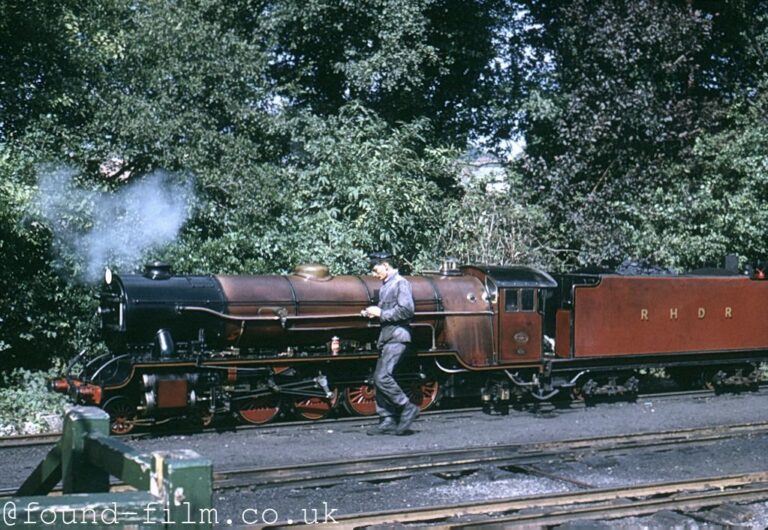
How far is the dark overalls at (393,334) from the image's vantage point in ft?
33.8

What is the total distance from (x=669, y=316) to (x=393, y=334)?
589 cm

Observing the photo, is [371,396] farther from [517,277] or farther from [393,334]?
[517,277]

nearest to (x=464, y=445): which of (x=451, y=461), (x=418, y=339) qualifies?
(x=451, y=461)

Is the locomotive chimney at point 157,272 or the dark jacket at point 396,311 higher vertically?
the locomotive chimney at point 157,272

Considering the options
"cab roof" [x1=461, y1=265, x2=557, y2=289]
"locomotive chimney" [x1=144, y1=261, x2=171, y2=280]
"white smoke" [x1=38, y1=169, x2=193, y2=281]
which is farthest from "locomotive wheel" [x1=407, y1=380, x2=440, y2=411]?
"white smoke" [x1=38, y1=169, x2=193, y2=281]

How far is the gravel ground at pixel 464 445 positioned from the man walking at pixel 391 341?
275 mm

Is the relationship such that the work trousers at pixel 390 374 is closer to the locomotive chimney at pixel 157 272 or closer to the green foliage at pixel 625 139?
the locomotive chimney at pixel 157 272

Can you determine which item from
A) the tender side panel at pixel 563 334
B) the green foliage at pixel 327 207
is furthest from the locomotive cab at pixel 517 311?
the green foliage at pixel 327 207

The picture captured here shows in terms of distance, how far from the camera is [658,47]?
19734 millimetres

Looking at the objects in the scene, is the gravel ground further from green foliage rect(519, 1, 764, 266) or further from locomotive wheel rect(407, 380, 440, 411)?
green foliage rect(519, 1, 764, 266)

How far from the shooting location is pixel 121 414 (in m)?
10.3

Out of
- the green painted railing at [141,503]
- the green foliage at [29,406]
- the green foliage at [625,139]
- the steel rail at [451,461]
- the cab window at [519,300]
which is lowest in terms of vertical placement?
the steel rail at [451,461]

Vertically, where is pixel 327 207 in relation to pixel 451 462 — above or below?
above

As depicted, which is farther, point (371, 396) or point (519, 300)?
point (519, 300)
